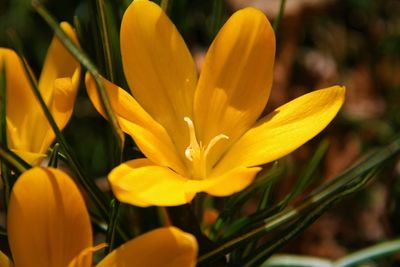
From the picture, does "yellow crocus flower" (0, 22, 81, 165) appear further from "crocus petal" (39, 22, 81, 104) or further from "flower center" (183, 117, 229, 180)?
"flower center" (183, 117, 229, 180)

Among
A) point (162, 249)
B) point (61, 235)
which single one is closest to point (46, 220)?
point (61, 235)

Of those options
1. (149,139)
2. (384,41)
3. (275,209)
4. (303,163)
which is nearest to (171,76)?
(149,139)

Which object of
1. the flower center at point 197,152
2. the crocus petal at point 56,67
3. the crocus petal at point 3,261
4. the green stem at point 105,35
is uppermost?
the green stem at point 105,35

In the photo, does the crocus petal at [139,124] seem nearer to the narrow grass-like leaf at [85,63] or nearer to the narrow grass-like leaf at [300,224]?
the narrow grass-like leaf at [85,63]

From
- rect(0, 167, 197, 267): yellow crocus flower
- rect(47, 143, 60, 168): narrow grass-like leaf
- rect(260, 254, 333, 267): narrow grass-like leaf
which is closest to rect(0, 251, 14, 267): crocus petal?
rect(0, 167, 197, 267): yellow crocus flower

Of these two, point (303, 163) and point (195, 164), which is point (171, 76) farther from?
point (303, 163)

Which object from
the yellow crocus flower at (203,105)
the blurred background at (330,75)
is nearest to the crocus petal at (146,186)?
the yellow crocus flower at (203,105)

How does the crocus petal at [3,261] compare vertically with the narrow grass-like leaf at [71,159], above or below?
below
